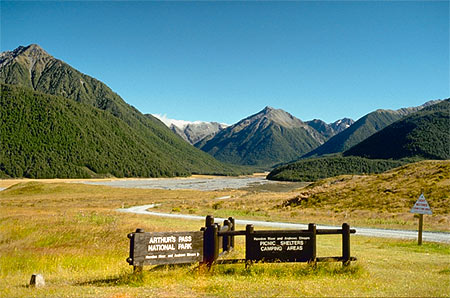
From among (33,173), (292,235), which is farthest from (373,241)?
(33,173)

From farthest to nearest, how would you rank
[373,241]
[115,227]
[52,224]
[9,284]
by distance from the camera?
1. [52,224]
2. [115,227]
3. [373,241]
4. [9,284]

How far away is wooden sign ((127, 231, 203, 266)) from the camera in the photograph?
11.8 metres

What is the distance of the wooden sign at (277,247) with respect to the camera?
42.3 ft

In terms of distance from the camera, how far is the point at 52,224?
2772cm

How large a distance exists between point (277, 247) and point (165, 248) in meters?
3.73

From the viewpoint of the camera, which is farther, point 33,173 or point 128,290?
point 33,173

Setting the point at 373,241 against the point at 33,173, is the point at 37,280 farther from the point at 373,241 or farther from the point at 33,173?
the point at 33,173

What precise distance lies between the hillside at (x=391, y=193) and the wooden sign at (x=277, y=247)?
31.8m

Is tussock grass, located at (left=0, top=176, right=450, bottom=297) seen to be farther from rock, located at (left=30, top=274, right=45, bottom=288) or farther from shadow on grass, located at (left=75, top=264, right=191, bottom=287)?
rock, located at (left=30, top=274, right=45, bottom=288)

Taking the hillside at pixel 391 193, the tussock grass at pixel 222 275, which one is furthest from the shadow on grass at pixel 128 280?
the hillside at pixel 391 193

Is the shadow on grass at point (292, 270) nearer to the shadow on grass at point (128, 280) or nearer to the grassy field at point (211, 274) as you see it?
the grassy field at point (211, 274)

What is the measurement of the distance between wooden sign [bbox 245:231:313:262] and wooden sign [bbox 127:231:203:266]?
5.69ft

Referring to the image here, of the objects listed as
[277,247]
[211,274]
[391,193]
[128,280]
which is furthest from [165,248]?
[391,193]

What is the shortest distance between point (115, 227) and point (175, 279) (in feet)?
50.0
